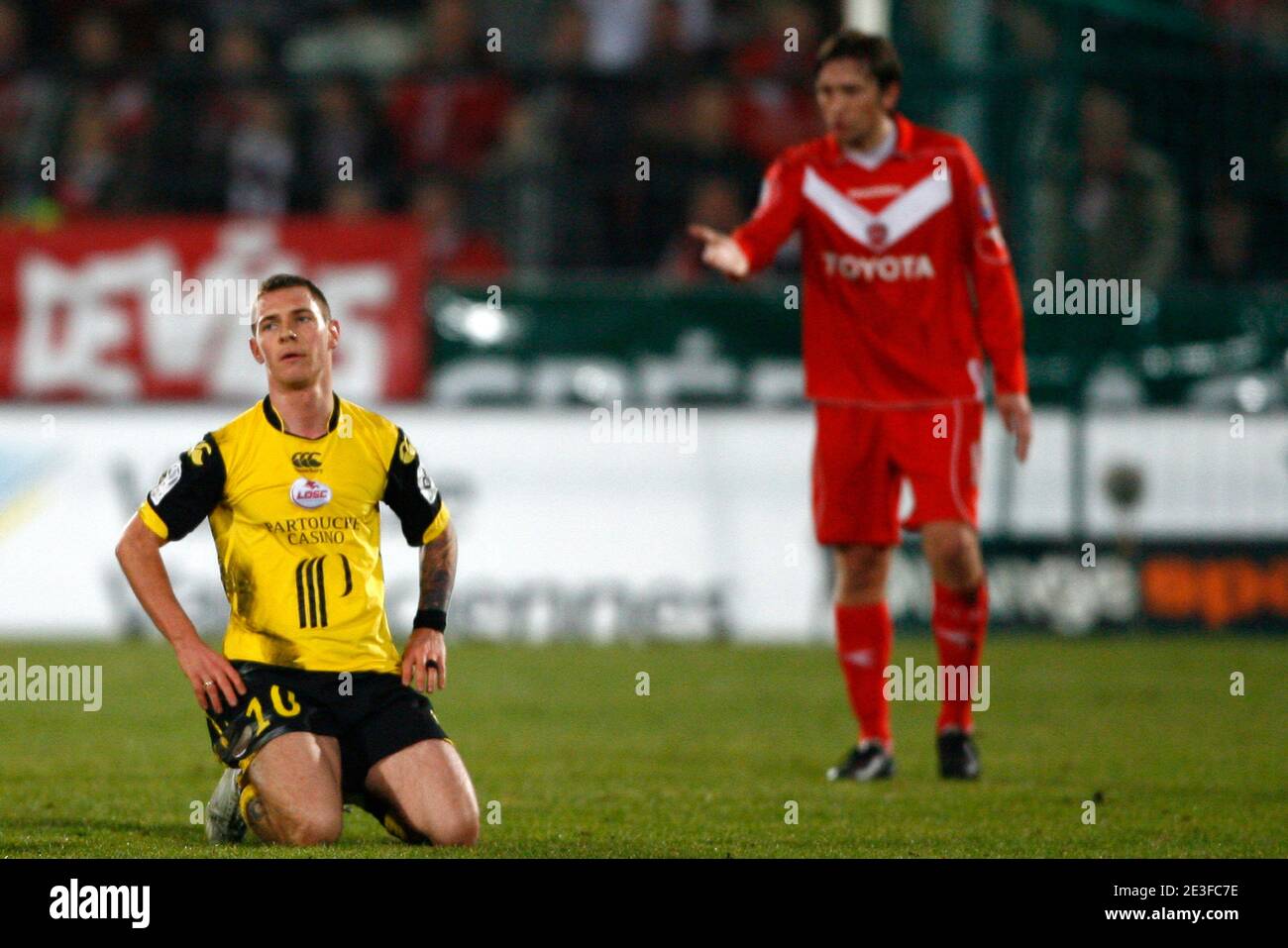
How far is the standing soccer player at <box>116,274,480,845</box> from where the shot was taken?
5.73 metres

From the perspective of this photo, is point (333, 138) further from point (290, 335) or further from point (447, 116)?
point (290, 335)

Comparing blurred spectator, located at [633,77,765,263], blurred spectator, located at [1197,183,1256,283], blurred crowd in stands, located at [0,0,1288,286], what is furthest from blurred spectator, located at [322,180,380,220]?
blurred spectator, located at [1197,183,1256,283]

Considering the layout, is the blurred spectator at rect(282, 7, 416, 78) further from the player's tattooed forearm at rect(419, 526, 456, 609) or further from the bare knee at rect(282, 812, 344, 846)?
the bare knee at rect(282, 812, 344, 846)

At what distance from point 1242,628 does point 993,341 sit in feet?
19.6

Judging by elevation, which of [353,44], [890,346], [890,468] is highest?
[353,44]

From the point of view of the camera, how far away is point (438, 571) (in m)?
6.05

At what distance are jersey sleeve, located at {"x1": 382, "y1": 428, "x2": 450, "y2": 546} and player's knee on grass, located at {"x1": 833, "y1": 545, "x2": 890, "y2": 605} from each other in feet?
6.62

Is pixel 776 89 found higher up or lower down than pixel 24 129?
higher up

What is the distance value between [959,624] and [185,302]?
672 cm

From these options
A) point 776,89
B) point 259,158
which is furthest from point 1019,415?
point 259,158

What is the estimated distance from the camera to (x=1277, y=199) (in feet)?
44.5

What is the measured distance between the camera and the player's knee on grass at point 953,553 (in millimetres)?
7461
